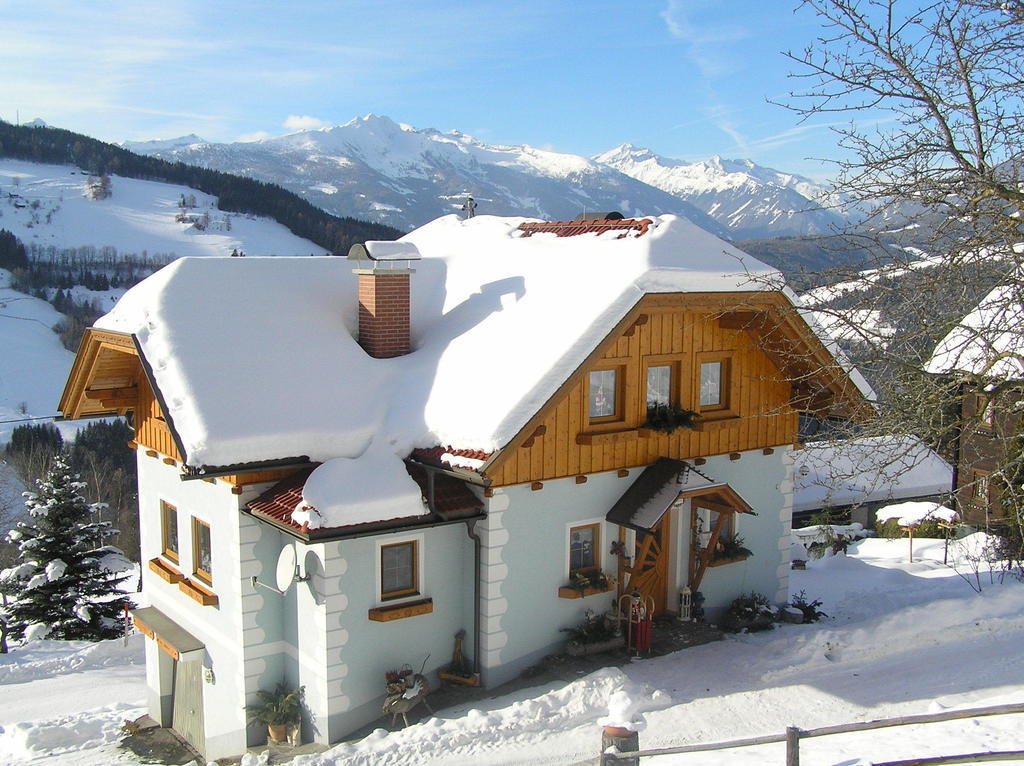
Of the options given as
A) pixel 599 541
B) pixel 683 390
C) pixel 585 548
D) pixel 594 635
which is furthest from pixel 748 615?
pixel 683 390

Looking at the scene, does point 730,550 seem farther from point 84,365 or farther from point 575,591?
point 84,365

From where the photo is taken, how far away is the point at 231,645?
42.6 feet

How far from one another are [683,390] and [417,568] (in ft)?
16.8

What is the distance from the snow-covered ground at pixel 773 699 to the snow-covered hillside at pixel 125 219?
11984 cm

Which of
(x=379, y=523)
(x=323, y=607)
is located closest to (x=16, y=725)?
(x=323, y=607)

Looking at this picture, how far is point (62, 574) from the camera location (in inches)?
988

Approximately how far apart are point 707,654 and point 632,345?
484 cm

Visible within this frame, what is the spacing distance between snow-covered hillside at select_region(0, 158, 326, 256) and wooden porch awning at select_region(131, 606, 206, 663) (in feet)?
390

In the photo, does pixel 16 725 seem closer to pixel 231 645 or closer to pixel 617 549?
pixel 231 645

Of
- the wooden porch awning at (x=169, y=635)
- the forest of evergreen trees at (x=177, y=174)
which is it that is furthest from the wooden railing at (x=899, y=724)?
the forest of evergreen trees at (x=177, y=174)

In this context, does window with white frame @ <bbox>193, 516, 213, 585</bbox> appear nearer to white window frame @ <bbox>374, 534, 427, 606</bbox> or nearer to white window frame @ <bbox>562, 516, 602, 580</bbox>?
white window frame @ <bbox>374, 534, 427, 606</bbox>

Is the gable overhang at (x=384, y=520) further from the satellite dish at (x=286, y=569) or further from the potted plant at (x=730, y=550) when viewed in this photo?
the potted plant at (x=730, y=550)

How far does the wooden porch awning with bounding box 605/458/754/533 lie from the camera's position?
42.5 feet

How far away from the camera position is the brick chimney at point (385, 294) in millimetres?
14648
